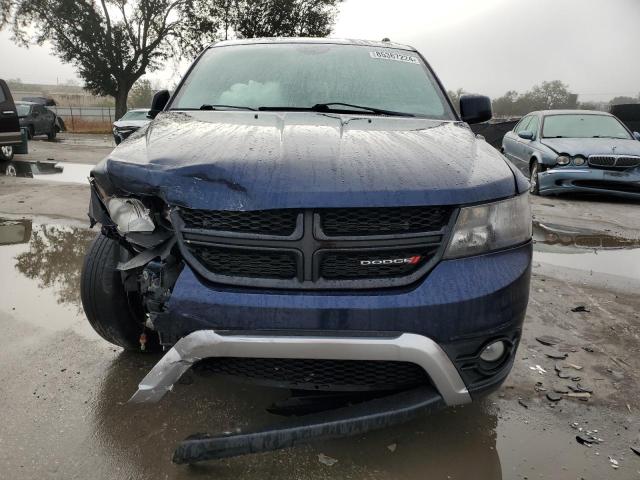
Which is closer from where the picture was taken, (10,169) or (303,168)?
(303,168)

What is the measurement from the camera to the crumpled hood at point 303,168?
1741 mm

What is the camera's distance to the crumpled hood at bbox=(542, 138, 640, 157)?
7863mm

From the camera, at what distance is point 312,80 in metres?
2.99

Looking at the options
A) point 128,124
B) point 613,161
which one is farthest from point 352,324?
point 128,124

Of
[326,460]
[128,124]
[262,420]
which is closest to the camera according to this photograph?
[326,460]

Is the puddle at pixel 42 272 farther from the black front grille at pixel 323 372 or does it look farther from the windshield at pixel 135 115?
the windshield at pixel 135 115

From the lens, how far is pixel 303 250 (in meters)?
1.74

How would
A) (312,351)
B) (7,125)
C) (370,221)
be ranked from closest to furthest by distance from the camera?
(312,351), (370,221), (7,125)

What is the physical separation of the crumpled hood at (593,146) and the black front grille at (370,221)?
23.6 feet

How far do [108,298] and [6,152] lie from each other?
447 inches

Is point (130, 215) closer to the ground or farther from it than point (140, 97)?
farther from it

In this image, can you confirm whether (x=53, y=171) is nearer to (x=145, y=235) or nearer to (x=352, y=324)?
(x=145, y=235)

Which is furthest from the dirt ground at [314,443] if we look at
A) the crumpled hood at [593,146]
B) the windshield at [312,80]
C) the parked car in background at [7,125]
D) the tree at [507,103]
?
the tree at [507,103]

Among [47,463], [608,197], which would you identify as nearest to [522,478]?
[47,463]
